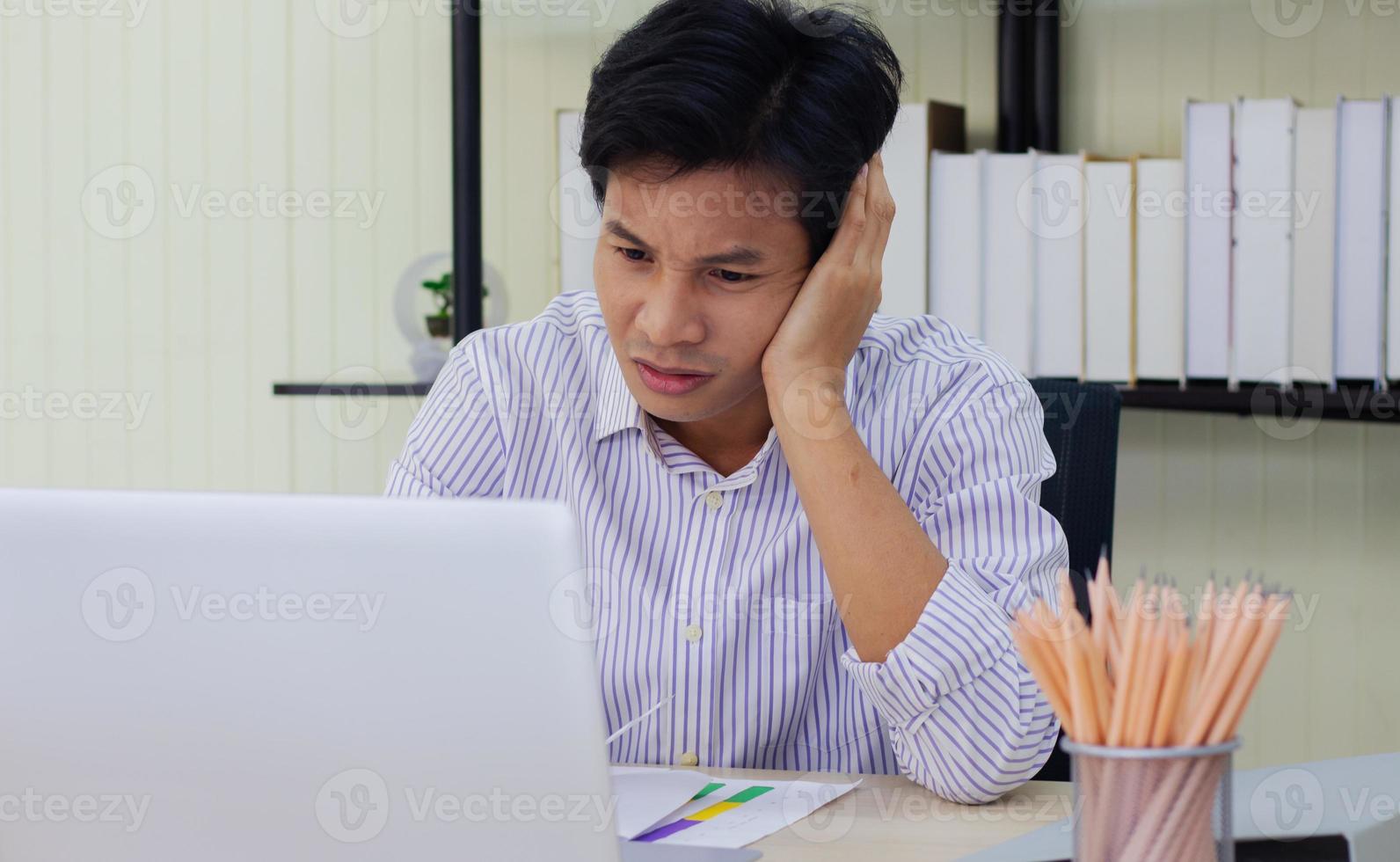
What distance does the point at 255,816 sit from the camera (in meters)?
0.58

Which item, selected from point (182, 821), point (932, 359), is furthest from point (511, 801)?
point (932, 359)

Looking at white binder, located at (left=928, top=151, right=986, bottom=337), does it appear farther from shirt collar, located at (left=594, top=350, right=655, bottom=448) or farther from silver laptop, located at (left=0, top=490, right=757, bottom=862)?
silver laptop, located at (left=0, top=490, right=757, bottom=862)

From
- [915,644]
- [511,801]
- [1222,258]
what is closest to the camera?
[511,801]

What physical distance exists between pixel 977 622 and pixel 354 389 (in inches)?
44.4

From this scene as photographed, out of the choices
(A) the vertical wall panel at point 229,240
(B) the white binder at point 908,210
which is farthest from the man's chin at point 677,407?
(A) the vertical wall panel at point 229,240

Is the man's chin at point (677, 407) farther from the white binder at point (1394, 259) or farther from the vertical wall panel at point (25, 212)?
the vertical wall panel at point (25, 212)

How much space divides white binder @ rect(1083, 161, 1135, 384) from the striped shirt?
350mm

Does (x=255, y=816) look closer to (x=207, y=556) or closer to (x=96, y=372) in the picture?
(x=207, y=556)

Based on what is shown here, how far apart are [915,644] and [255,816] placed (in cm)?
55

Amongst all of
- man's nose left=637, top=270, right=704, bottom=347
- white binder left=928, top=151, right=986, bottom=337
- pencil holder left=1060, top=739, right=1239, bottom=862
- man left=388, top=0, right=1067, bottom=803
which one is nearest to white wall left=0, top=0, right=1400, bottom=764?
white binder left=928, top=151, right=986, bottom=337

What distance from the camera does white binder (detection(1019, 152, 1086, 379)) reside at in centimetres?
160

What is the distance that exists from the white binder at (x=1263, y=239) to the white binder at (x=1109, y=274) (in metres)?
0.12

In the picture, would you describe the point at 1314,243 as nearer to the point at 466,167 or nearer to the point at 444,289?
the point at 466,167

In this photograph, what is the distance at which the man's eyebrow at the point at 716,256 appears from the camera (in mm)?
1099
